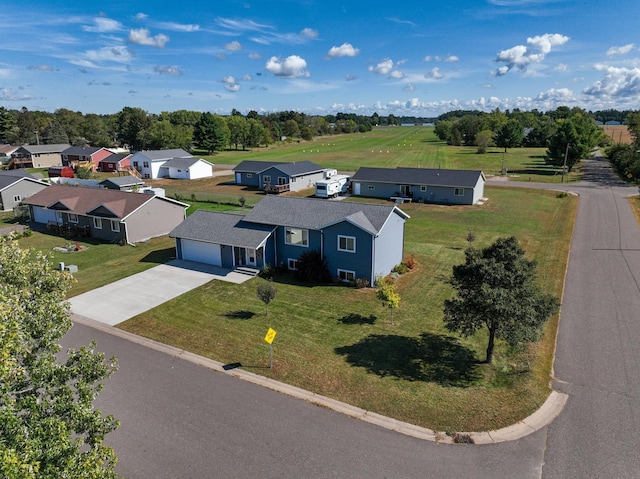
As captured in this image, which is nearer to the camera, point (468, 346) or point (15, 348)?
point (15, 348)

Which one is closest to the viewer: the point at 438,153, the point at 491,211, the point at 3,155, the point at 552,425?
the point at 552,425

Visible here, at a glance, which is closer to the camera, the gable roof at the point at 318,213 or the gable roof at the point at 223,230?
the gable roof at the point at 318,213

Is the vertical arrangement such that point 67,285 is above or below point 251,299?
above

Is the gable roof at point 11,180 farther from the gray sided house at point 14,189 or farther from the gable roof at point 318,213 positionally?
the gable roof at point 318,213

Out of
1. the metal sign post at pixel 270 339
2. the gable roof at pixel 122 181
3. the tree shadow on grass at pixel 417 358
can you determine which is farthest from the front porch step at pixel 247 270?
the gable roof at pixel 122 181

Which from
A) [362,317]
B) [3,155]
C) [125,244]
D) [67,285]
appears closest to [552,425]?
[362,317]

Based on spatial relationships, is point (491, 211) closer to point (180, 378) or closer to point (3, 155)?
point (180, 378)
